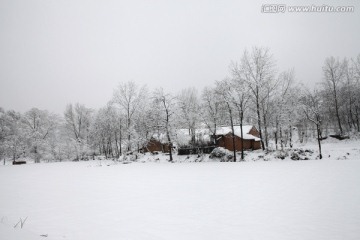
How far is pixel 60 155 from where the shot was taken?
55531 mm

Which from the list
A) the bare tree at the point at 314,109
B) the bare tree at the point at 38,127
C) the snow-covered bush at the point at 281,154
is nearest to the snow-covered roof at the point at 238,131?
the bare tree at the point at 314,109

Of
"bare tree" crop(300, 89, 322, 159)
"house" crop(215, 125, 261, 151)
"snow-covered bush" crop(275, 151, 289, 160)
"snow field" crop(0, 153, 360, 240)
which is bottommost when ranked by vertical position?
"snow field" crop(0, 153, 360, 240)

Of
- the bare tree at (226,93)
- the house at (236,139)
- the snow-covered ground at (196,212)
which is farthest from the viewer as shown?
the house at (236,139)

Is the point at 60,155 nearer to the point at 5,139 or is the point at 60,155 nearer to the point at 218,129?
the point at 5,139

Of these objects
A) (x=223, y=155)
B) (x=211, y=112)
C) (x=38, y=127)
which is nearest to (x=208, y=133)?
(x=211, y=112)

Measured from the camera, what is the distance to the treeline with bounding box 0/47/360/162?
113ft

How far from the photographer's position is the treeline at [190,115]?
3453cm

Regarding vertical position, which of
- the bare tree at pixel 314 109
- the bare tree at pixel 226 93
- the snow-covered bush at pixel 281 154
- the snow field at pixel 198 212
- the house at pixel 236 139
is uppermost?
the bare tree at pixel 226 93

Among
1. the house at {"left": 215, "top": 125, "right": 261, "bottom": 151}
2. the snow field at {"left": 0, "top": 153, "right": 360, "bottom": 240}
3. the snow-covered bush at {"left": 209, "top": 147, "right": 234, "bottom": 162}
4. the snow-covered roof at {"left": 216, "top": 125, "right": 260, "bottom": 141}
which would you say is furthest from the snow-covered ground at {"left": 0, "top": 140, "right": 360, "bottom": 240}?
the snow-covered roof at {"left": 216, "top": 125, "right": 260, "bottom": 141}

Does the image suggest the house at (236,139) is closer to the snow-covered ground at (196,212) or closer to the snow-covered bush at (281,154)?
the snow-covered bush at (281,154)

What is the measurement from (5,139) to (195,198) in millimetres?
53782

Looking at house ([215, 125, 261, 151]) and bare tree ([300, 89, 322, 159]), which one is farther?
house ([215, 125, 261, 151])

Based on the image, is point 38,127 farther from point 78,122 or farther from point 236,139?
point 236,139

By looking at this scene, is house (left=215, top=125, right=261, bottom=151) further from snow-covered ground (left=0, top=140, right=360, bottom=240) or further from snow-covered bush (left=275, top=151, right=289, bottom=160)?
snow-covered ground (left=0, top=140, right=360, bottom=240)
